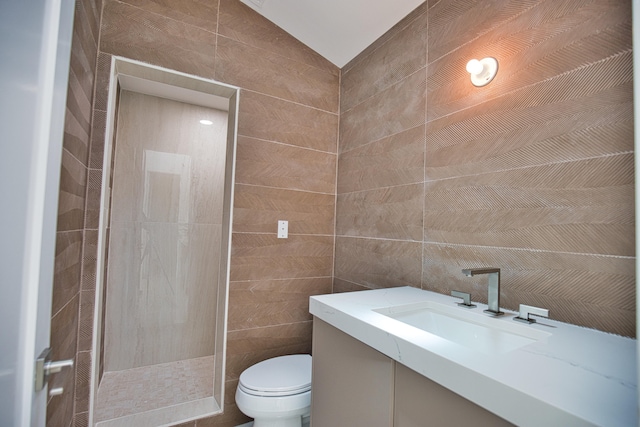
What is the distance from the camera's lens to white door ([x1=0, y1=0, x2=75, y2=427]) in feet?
1.59

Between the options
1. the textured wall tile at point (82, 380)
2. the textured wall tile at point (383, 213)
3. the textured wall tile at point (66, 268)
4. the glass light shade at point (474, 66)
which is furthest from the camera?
the textured wall tile at point (383, 213)

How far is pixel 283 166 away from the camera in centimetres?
197

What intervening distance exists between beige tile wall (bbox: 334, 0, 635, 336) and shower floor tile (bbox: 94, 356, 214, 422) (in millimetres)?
1502

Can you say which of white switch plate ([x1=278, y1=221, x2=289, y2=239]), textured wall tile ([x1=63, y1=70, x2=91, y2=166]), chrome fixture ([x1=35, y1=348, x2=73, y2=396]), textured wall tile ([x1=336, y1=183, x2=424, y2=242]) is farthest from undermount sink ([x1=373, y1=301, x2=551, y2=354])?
textured wall tile ([x1=63, y1=70, x2=91, y2=166])

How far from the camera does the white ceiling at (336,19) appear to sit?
1.65 m

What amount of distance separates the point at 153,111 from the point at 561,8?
8.56ft

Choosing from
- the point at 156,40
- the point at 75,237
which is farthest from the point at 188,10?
the point at 75,237

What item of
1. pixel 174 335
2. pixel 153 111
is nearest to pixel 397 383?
pixel 174 335

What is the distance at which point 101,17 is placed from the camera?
150 centimetres

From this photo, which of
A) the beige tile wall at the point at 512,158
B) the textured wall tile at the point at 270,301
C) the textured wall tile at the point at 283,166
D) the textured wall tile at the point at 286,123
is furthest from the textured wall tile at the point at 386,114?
the textured wall tile at the point at 270,301

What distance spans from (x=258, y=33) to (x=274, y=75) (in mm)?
271

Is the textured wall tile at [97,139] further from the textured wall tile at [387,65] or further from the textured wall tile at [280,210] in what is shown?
the textured wall tile at [387,65]

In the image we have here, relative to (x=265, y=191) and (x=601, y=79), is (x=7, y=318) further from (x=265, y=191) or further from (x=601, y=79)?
(x=601, y=79)

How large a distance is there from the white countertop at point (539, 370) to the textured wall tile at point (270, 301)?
1008 millimetres
